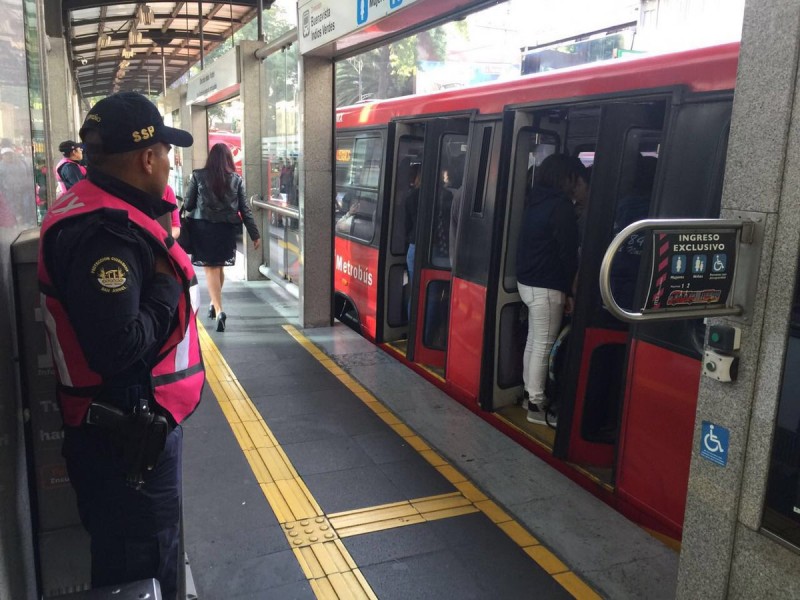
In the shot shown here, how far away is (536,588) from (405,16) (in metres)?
3.77

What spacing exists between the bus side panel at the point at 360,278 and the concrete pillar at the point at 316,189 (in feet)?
0.73

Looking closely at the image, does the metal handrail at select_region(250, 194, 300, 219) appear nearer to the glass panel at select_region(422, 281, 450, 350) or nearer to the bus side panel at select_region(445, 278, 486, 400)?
the glass panel at select_region(422, 281, 450, 350)

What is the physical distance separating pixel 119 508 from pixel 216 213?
198 inches

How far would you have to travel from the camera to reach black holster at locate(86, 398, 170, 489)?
6.48 feet

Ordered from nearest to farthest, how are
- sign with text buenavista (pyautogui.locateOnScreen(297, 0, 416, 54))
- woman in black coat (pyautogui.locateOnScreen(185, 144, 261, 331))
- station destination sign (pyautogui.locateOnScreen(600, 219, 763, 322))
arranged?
station destination sign (pyautogui.locateOnScreen(600, 219, 763, 322))
sign with text buenavista (pyautogui.locateOnScreen(297, 0, 416, 54))
woman in black coat (pyautogui.locateOnScreen(185, 144, 261, 331))

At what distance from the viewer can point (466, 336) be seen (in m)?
5.03

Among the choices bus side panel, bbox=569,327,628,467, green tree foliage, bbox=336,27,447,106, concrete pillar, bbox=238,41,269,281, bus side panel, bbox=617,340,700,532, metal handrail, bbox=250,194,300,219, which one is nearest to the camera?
bus side panel, bbox=617,340,700,532

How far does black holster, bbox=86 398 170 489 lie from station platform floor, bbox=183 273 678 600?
1063 millimetres

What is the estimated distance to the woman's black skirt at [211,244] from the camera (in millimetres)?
6816

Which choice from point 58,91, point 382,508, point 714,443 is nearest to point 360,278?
point 382,508

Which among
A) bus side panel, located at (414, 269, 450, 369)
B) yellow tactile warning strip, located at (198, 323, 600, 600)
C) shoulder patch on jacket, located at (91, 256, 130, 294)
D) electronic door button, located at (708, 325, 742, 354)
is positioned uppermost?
shoulder patch on jacket, located at (91, 256, 130, 294)

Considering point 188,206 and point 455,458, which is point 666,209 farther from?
point 188,206

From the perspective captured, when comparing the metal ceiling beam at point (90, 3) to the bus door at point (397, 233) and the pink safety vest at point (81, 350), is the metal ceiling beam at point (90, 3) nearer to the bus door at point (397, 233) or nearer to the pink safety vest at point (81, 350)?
the bus door at point (397, 233)

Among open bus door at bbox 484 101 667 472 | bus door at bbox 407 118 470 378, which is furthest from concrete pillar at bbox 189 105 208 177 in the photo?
open bus door at bbox 484 101 667 472
